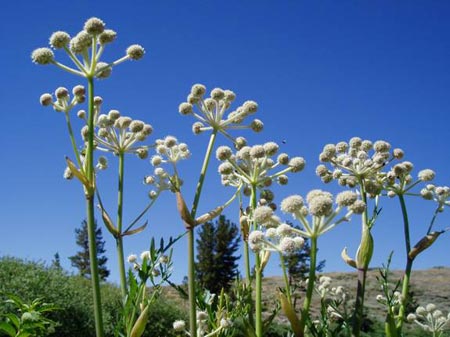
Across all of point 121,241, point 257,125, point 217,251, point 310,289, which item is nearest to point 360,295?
point 310,289

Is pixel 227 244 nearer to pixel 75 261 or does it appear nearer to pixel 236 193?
pixel 75 261

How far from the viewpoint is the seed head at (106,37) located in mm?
2797

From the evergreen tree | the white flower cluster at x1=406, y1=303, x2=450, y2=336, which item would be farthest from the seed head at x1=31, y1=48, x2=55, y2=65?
the evergreen tree

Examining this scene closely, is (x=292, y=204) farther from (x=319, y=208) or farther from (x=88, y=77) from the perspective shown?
(x=88, y=77)

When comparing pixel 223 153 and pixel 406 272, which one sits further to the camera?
pixel 223 153

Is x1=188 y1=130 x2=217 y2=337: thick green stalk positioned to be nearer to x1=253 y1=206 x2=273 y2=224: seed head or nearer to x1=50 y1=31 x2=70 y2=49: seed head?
x1=253 y1=206 x2=273 y2=224: seed head

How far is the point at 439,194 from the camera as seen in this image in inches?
132

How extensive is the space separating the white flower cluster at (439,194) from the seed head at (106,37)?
221cm

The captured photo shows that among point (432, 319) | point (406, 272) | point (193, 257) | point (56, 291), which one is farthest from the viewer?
point (56, 291)

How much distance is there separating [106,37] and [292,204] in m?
1.42

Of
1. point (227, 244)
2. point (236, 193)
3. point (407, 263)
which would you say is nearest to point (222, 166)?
point (236, 193)

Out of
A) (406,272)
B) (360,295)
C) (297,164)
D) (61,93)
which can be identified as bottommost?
(360,295)

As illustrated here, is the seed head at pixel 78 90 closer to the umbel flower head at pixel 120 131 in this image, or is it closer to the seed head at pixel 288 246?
the umbel flower head at pixel 120 131

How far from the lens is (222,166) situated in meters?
3.20
